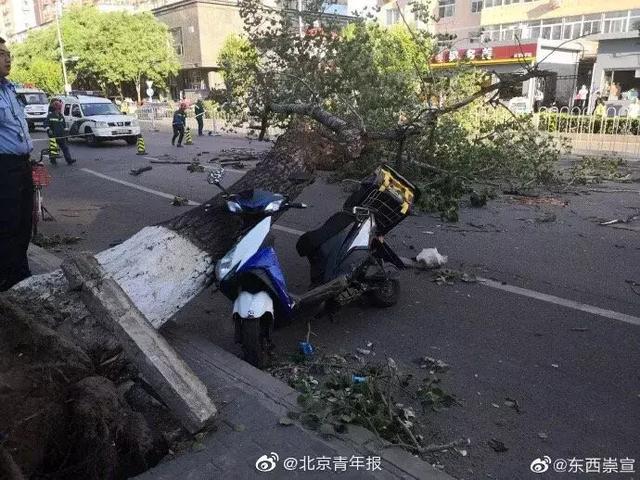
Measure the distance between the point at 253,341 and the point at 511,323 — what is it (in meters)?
2.23

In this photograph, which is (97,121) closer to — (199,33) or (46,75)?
(46,75)

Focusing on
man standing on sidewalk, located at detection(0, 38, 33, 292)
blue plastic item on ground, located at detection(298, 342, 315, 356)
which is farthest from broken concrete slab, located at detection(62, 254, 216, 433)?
man standing on sidewalk, located at detection(0, 38, 33, 292)

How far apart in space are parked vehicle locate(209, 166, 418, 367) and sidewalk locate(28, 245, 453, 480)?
18.9 inches

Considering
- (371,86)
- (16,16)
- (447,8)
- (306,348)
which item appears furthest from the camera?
(16,16)

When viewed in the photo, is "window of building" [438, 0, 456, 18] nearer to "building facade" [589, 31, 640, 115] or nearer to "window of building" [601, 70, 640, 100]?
"building facade" [589, 31, 640, 115]

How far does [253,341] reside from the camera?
3611 mm

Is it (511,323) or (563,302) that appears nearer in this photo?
(511,323)

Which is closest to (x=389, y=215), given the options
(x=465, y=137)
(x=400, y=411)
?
(x=400, y=411)

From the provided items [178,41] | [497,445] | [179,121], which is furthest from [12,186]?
[178,41]

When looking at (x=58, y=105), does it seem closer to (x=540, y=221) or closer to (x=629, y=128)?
(x=540, y=221)

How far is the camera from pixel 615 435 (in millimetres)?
3051

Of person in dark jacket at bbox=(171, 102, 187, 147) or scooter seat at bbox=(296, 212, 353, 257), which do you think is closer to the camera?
scooter seat at bbox=(296, 212, 353, 257)

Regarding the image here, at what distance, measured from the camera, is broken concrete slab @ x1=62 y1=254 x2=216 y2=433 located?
2.79 m

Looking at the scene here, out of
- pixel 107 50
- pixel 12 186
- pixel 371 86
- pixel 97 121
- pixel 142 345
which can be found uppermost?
pixel 107 50
